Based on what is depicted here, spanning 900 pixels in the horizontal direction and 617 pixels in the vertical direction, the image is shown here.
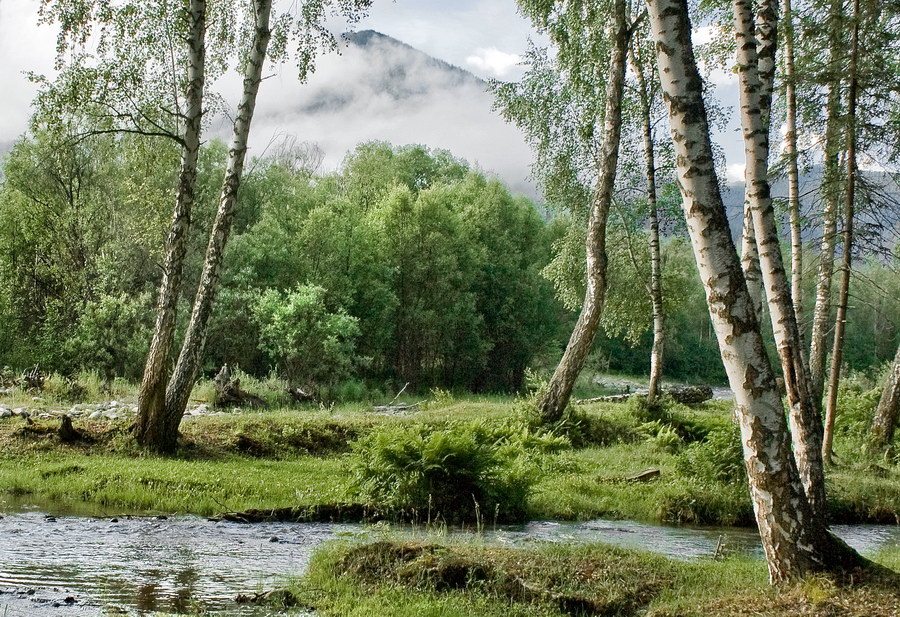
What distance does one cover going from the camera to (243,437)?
49.6 ft

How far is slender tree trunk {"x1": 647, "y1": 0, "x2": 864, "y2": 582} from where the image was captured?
6.02m

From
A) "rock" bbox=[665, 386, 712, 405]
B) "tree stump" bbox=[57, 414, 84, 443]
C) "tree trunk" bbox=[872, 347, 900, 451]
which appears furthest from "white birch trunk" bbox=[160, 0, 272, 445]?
"rock" bbox=[665, 386, 712, 405]

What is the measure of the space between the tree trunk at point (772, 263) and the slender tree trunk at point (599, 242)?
30.4 ft

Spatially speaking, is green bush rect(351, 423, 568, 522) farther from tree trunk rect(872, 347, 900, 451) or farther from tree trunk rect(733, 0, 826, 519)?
tree trunk rect(872, 347, 900, 451)

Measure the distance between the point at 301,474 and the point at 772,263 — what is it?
8.16 metres

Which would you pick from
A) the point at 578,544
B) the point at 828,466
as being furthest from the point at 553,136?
the point at 578,544

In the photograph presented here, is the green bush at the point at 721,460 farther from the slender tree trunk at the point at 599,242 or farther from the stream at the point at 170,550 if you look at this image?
the slender tree trunk at the point at 599,242

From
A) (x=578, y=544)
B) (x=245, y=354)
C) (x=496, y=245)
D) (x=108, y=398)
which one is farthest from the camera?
(x=496, y=245)

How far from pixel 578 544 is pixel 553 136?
18834 millimetres

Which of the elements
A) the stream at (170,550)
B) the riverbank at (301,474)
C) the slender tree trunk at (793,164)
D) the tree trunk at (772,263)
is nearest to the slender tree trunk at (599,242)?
the riverbank at (301,474)

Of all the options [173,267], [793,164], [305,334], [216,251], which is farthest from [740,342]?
[305,334]

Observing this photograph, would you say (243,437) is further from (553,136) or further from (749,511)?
(553,136)

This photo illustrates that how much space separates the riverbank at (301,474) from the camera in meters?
11.2

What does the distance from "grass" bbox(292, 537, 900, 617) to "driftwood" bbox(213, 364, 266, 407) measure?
584 inches
